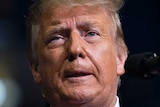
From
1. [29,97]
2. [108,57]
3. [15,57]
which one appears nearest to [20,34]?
[15,57]

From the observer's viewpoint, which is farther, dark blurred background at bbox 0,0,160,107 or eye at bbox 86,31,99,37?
dark blurred background at bbox 0,0,160,107

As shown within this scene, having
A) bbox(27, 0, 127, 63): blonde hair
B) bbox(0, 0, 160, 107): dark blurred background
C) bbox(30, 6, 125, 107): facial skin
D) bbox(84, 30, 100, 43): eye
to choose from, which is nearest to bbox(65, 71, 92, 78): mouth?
bbox(30, 6, 125, 107): facial skin

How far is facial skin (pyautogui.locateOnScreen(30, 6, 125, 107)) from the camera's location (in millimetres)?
1569

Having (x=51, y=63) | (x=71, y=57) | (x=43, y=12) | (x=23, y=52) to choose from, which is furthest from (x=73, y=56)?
(x=23, y=52)

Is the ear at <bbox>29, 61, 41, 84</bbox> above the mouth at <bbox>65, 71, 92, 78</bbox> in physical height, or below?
below

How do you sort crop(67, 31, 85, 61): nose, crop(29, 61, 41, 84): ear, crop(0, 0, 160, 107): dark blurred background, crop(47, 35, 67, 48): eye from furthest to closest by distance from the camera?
crop(0, 0, 160, 107): dark blurred background
crop(29, 61, 41, 84): ear
crop(47, 35, 67, 48): eye
crop(67, 31, 85, 61): nose

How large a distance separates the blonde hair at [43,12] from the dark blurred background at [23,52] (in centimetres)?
86

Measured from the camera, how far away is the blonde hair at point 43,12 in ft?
5.52

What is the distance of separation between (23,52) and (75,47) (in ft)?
4.11

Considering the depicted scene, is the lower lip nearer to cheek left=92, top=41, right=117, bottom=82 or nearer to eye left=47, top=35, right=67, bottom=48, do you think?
cheek left=92, top=41, right=117, bottom=82

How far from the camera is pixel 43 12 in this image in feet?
5.68

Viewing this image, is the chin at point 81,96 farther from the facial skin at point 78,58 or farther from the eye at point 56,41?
the eye at point 56,41

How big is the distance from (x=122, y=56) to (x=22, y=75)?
3.47 ft

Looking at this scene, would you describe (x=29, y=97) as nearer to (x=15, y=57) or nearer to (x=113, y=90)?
(x=15, y=57)
